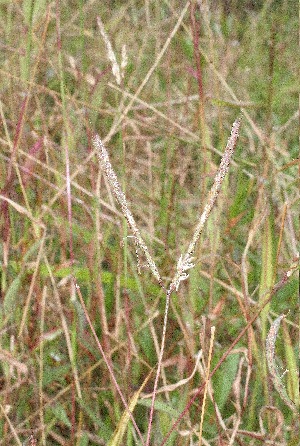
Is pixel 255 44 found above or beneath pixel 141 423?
above

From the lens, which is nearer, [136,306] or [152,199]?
[136,306]

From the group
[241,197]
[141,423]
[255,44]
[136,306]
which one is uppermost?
[255,44]

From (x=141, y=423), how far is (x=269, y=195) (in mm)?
271

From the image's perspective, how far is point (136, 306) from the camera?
0.79m

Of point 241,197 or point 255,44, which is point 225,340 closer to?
point 241,197

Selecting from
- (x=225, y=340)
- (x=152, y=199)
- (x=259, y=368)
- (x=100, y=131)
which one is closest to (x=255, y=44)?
(x=100, y=131)

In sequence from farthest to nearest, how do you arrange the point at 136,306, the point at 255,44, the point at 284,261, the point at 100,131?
the point at 255,44 < the point at 100,131 < the point at 284,261 < the point at 136,306

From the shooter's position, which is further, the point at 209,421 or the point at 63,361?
the point at 63,361

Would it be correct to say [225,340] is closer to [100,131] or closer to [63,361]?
[63,361]

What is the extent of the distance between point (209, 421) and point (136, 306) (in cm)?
16

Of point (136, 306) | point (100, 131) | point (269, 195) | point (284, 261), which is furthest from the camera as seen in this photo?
point (100, 131)

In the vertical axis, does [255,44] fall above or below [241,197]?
above

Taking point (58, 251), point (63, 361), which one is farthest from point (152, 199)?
point (63, 361)

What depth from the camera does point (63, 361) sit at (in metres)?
0.79
